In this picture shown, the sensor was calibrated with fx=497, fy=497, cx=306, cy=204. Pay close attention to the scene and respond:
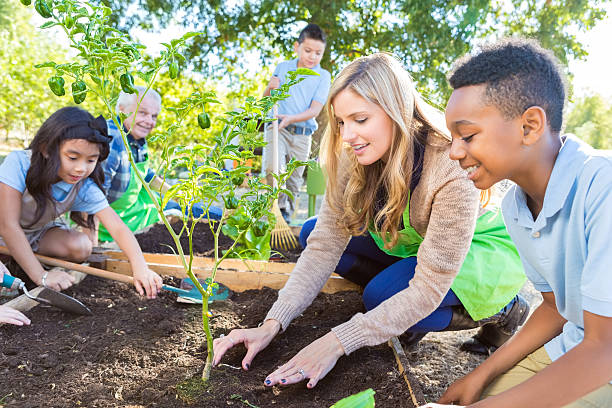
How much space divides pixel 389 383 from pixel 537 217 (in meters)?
0.70

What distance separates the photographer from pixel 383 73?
1.68 metres

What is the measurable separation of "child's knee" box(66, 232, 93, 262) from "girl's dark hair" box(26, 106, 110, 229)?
1.00 feet

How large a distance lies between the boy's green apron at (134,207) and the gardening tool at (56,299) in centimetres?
148

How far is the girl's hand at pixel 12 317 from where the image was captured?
6.08ft

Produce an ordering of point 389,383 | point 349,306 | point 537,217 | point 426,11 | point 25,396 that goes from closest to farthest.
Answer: point 537,217
point 25,396
point 389,383
point 349,306
point 426,11

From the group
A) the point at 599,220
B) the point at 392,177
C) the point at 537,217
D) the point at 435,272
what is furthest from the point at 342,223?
the point at 599,220

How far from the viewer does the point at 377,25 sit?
7.90 meters

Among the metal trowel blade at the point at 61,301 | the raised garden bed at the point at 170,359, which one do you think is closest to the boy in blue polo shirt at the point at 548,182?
the raised garden bed at the point at 170,359

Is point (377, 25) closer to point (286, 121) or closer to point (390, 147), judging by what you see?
point (286, 121)

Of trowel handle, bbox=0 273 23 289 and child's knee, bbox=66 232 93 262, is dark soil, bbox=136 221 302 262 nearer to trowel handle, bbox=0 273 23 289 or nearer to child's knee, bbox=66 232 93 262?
child's knee, bbox=66 232 93 262

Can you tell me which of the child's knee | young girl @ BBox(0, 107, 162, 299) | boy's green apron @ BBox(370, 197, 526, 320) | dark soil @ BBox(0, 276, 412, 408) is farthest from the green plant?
the child's knee

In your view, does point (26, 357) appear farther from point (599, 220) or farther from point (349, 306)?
point (599, 220)

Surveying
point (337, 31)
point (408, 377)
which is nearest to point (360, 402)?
point (408, 377)

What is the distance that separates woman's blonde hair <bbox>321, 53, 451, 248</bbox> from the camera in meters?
1.67
